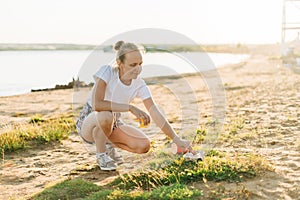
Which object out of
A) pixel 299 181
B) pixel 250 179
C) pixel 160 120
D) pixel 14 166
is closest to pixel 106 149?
pixel 160 120

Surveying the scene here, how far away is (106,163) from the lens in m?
5.53

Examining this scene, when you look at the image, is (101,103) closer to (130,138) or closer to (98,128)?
(98,128)

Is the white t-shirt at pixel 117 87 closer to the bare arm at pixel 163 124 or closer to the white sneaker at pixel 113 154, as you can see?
the bare arm at pixel 163 124

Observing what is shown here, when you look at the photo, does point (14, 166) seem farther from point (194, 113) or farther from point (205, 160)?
point (194, 113)

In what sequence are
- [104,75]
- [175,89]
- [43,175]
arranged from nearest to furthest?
[104,75], [43,175], [175,89]

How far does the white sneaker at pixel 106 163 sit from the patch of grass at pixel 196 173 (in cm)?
45

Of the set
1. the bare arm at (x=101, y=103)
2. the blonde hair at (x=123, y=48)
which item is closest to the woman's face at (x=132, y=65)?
the blonde hair at (x=123, y=48)

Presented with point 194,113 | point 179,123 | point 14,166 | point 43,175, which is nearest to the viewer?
point 43,175

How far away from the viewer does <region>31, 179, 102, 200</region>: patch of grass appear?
464 centimetres

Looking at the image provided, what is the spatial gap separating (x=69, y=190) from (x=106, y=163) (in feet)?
2.70

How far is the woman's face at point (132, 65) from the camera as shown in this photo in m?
4.97

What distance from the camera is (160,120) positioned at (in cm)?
520

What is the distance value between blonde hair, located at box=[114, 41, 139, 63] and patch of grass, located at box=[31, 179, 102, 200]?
1.57 meters

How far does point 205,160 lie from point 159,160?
0.68 m
